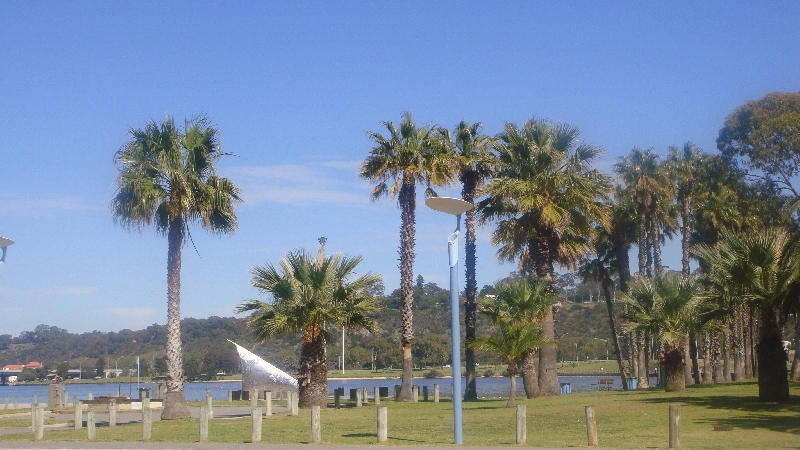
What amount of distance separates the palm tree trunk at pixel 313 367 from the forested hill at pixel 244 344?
3854 centimetres

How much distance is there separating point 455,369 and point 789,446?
21.3 ft

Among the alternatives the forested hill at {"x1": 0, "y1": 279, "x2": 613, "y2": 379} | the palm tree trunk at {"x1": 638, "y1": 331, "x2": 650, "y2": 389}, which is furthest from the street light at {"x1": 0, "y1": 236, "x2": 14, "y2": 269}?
the forested hill at {"x1": 0, "y1": 279, "x2": 613, "y2": 379}

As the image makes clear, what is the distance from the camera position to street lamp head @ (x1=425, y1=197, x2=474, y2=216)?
16438mm

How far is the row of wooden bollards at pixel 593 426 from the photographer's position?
1510 cm

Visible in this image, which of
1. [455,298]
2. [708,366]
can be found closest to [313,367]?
[455,298]

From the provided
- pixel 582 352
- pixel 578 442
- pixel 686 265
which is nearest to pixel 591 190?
pixel 578 442

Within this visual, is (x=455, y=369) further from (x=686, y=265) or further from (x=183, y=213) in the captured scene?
(x=686, y=265)

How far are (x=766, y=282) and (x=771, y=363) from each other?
94.2 inches

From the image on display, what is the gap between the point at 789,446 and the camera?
15.1 metres

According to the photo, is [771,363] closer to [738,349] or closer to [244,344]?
[738,349]

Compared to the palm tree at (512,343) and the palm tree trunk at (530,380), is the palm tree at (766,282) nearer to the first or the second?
the palm tree at (512,343)

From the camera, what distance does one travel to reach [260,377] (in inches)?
1730

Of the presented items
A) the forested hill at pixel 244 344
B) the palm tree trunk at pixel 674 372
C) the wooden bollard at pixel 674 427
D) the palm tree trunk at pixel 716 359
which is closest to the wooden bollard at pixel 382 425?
the wooden bollard at pixel 674 427

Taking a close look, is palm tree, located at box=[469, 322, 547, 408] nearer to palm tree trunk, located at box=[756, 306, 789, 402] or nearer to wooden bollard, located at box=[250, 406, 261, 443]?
palm tree trunk, located at box=[756, 306, 789, 402]
